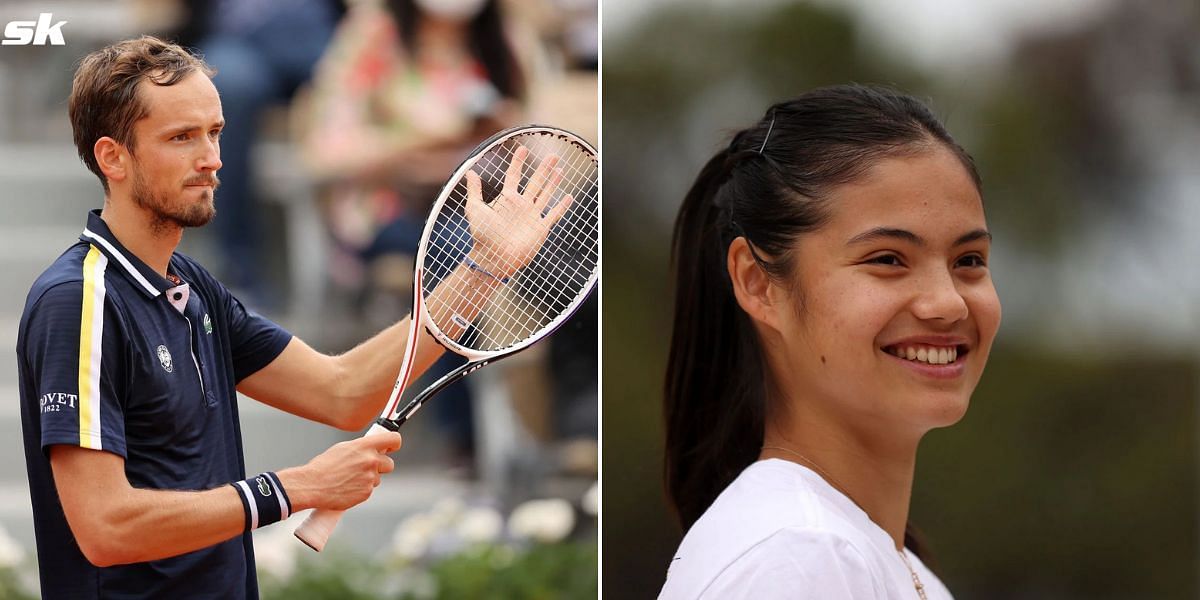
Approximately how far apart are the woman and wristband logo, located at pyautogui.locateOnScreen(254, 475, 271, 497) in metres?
0.53

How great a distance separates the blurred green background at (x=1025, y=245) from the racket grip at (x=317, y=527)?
3475mm

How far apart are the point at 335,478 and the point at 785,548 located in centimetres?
66

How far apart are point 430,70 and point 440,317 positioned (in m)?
2.67

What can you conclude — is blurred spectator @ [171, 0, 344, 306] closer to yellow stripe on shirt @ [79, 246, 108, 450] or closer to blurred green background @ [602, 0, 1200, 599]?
blurred green background @ [602, 0, 1200, 599]

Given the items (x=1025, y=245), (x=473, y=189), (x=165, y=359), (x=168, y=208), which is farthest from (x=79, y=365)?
(x=1025, y=245)

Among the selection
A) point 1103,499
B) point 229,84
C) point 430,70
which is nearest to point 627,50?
point 430,70

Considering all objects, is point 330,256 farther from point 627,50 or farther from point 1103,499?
point 1103,499

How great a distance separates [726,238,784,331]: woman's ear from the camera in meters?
1.85

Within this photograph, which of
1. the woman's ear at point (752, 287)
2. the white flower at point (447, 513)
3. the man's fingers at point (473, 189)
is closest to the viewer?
the woman's ear at point (752, 287)

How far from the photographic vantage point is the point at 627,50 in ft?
19.8

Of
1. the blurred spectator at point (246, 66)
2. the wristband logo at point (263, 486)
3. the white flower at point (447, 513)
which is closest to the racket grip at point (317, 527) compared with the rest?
the wristband logo at point (263, 486)

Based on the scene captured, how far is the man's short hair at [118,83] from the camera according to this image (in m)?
1.92

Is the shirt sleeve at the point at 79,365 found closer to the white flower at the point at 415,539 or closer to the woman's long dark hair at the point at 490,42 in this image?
the white flower at the point at 415,539

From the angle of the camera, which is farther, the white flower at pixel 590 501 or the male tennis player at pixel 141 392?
the white flower at pixel 590 501
